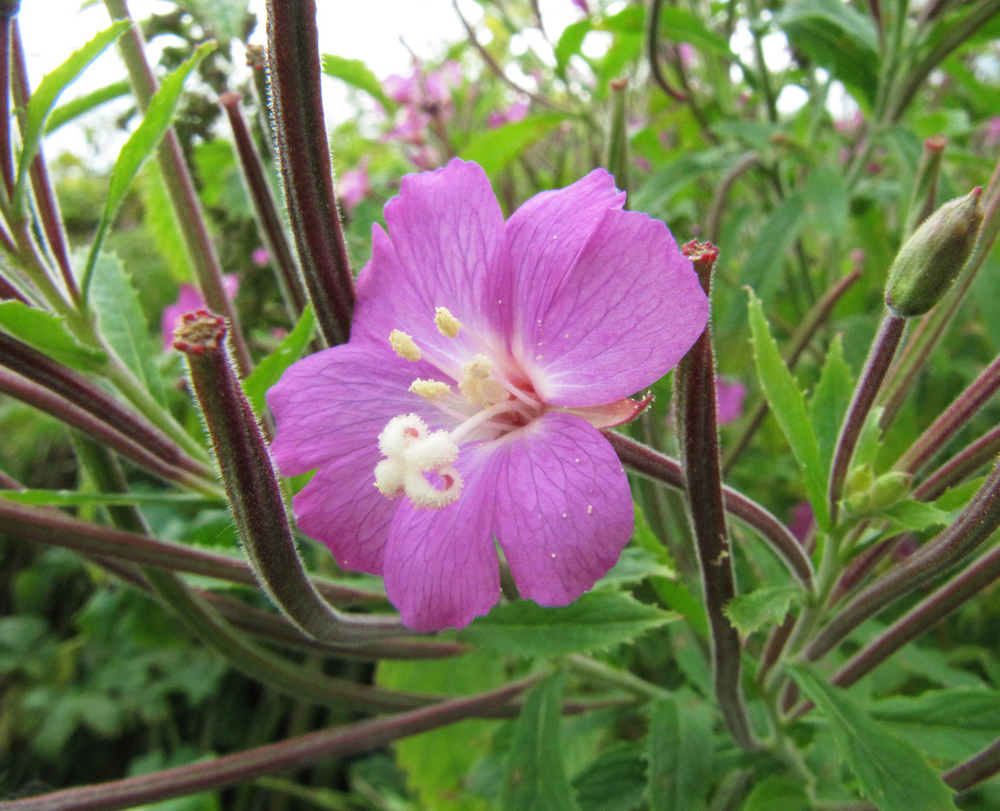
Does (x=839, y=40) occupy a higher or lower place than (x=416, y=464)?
higher

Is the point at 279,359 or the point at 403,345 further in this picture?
the point at 279,359

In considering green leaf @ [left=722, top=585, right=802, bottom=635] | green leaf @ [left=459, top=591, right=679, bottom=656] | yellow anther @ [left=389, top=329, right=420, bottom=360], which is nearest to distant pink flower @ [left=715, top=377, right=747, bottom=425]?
green leaf @ [left=459, top=591, right=679, bottom=656]

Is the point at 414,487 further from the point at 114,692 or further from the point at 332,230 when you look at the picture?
the point at 114,692

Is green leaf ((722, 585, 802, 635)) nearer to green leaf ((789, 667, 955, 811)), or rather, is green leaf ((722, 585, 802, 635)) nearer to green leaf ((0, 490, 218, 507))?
green leaf ((789, 667, 955, 811))

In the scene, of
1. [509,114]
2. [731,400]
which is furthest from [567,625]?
[509,114]

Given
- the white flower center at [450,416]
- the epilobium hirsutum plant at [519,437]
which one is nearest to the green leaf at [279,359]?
the epilobium hirsutum plant at [519,437]

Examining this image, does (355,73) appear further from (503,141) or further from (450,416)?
(450,416)

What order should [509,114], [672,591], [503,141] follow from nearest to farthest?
[672,591] < [503,141] < [509,114]
